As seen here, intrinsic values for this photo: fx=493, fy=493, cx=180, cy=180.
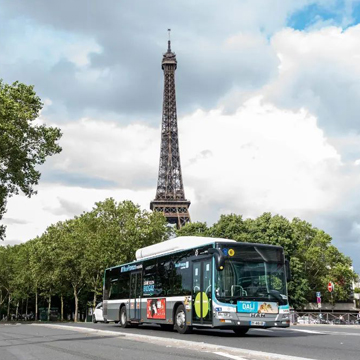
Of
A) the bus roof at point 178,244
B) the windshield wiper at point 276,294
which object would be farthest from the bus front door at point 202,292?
the windshield wiper at point 276,294

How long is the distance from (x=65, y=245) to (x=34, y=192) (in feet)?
88.2

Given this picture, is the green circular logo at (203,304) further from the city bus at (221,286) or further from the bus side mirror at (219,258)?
the bus side mirror at (219,258)

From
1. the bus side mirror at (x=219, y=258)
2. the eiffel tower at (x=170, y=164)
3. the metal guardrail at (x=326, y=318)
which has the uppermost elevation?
the eiffel tower at (x=170, y=164)

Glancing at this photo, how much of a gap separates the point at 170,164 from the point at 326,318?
219 ft

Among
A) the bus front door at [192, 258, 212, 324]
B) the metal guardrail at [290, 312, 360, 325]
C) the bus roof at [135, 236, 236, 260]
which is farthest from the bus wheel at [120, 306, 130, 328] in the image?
the metal guardrail at [290, 312, 360, 325]

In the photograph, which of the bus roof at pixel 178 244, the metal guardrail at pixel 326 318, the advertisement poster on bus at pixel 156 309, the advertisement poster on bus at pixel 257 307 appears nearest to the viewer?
the advertisement poster on bus at pixel 257 307

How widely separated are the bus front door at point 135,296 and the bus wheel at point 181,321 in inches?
153

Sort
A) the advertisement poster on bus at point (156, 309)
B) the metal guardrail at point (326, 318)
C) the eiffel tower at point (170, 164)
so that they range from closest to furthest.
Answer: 1. the advertisement poster on bus at point (156, 309)
2. the metal guardrail at point (326, 318)
3. the eiffel tower at point (170, 164)

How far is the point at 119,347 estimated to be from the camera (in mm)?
12906

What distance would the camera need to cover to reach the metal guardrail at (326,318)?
120 ft

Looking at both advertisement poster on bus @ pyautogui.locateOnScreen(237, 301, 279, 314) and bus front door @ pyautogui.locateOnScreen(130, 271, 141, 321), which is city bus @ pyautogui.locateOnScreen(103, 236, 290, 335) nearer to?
advertisement poster on bus @ pyautogui.locateOnScreen(237, 301, 279, 314)

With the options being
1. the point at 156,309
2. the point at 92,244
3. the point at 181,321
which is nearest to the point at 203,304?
the point at 181,321

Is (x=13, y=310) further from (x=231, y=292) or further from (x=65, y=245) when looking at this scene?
(x=231, y=292)

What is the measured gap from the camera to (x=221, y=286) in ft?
51.1
